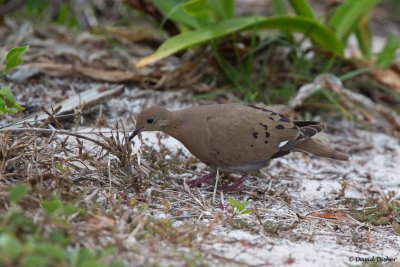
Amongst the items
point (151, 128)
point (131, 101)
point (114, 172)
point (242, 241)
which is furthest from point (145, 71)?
point (242, 241)

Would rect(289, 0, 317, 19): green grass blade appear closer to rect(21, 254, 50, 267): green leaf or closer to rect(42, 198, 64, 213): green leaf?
rect(42, 198, 64, 213): green leaf

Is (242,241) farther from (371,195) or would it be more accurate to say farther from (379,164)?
(379,164)

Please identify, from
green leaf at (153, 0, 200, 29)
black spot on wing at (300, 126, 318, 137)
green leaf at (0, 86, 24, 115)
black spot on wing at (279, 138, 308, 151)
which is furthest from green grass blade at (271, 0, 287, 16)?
green leaf at (0, 86, 24, 115)

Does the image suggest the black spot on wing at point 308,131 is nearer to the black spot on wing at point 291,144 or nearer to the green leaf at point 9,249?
the black spot on wing at point 291,144

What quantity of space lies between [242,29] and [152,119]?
73.8 inches

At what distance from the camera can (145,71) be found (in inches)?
239

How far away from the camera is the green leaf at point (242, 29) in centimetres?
562

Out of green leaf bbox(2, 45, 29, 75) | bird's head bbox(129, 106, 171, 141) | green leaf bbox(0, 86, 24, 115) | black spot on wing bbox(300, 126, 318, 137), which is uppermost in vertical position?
green leaf bbox(2, 45, 29, 75)

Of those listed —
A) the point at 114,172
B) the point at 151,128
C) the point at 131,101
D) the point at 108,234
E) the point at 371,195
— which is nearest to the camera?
the point at 108,234

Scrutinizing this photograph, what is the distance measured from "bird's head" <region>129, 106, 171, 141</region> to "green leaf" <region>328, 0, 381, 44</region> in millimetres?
2503

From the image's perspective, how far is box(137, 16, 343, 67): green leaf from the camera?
5.62 m

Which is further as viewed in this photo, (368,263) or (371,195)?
(371,195)

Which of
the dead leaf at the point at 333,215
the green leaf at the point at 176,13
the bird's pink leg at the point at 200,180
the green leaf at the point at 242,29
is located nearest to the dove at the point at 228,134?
the bird's pink leg at the point at 200,180

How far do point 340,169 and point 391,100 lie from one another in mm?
1681
